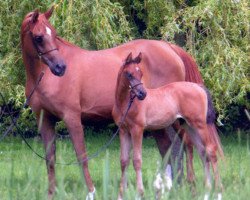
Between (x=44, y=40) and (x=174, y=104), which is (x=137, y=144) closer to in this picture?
(x=174, y=104)

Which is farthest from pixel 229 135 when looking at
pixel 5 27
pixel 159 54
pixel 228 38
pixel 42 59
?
pixel 42 59

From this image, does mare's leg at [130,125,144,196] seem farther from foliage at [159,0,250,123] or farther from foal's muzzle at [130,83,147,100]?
foliage at [159,0,250,123]

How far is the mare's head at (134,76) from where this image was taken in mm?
7387

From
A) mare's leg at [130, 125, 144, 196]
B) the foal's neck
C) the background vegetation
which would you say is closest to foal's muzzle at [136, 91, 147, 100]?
the foal's neck

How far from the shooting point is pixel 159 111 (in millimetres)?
7938

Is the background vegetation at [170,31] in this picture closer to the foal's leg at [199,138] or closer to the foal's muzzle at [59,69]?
the foal's leg at [199,138]

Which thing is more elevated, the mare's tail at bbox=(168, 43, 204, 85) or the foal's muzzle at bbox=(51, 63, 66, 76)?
the foal's muzzle at bbox=(51, 63, 66, 76)

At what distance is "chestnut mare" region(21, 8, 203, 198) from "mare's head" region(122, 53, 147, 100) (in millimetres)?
584

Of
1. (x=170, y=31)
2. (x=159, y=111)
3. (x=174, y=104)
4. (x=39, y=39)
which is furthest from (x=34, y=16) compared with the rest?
(x=170, y=31)

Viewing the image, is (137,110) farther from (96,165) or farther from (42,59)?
(96,165)

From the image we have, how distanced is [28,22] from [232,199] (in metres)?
4.08

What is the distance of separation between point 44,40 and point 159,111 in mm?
1246

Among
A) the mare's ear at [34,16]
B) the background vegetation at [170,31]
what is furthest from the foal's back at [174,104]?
the background vegetation at [170,31]

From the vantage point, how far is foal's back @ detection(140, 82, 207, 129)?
7.94m
